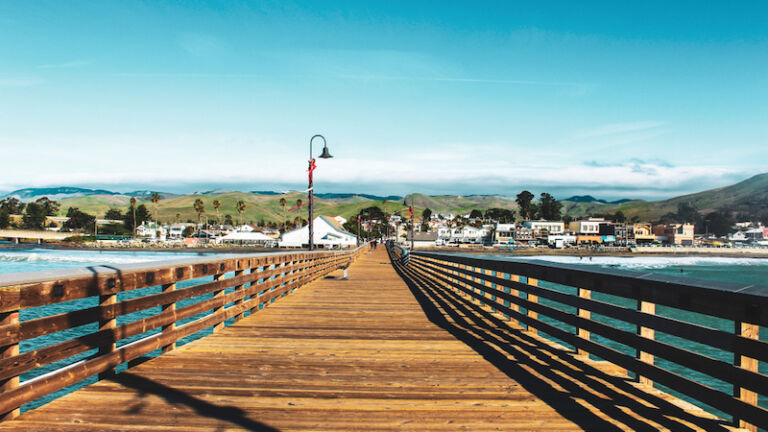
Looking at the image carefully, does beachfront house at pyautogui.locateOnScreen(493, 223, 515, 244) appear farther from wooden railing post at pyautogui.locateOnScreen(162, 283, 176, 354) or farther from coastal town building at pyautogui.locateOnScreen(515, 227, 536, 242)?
wooden railing post at pyautogui.locateOnScreen(162, 283, 176, 354)

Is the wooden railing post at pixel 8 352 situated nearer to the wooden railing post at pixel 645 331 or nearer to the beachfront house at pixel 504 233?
the wooden railing post at pixel 645 331

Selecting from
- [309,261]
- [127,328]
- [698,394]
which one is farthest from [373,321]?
[309,261]

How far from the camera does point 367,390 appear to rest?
490 centimetres

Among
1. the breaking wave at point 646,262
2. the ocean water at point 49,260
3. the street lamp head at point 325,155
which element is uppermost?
the street lamp head at point 325,155

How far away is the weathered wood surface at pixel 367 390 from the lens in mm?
3988

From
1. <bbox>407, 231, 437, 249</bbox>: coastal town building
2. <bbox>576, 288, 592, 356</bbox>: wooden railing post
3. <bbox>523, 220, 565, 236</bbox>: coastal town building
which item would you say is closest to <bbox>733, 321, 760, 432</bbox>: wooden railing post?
<bbox>576, 288, 592, 356</bbox>: wooden railing post

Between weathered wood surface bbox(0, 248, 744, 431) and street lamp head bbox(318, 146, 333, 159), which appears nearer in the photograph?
weathered wood surface bbox(0, 248, 744, 431)

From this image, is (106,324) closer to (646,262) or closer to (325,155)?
(325,155)

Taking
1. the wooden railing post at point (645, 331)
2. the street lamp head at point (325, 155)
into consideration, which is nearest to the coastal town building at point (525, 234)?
the street lamp head at point (325, 155)

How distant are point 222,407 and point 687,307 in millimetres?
3796

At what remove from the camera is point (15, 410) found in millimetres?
3926

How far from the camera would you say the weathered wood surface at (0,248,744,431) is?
13.1 feet

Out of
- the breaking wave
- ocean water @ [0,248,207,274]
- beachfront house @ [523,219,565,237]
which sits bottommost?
the breaking wave

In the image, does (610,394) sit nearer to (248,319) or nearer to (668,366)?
(248,319)
